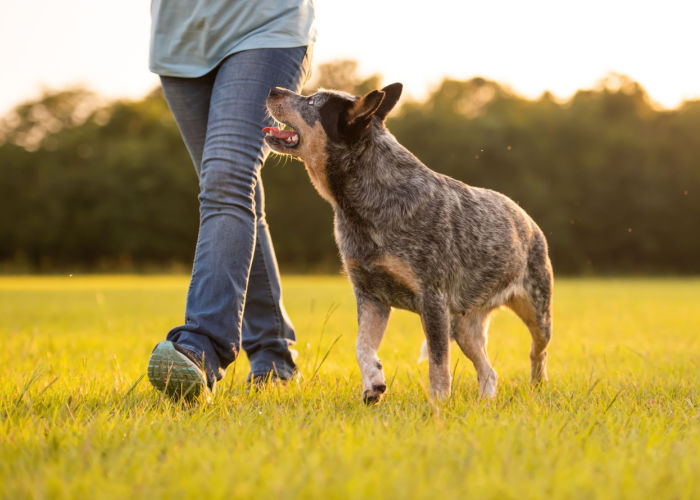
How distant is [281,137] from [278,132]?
3 cm

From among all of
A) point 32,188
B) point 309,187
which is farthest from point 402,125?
point 32,188

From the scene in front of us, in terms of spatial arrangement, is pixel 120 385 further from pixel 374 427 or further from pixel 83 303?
pixel 83 303

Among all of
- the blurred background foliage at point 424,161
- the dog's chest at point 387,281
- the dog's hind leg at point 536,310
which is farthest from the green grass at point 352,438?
the blurred background foliage at point 424,161

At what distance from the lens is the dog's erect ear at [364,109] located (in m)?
3.34

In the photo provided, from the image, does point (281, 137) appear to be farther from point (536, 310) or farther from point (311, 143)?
point (536, 310)

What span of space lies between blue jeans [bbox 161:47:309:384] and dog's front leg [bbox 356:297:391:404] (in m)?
0.58

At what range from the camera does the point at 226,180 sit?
10.9ft

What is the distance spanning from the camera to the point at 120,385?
3.52 metres

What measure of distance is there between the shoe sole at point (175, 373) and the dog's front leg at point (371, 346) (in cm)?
79

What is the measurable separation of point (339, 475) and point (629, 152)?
1731 inches

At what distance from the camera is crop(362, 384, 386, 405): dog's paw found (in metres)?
3.17

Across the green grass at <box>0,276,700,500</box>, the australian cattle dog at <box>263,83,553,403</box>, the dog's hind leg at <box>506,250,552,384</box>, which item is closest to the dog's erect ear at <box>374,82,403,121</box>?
the australian cattle dog at <box>263,83,553,403</box>

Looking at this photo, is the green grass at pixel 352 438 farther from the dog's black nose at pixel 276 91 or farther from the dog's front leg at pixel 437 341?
the dog's black nose at pixel 276 91

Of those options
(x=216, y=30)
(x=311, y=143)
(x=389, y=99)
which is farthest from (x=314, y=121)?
(x=216, y=30)
